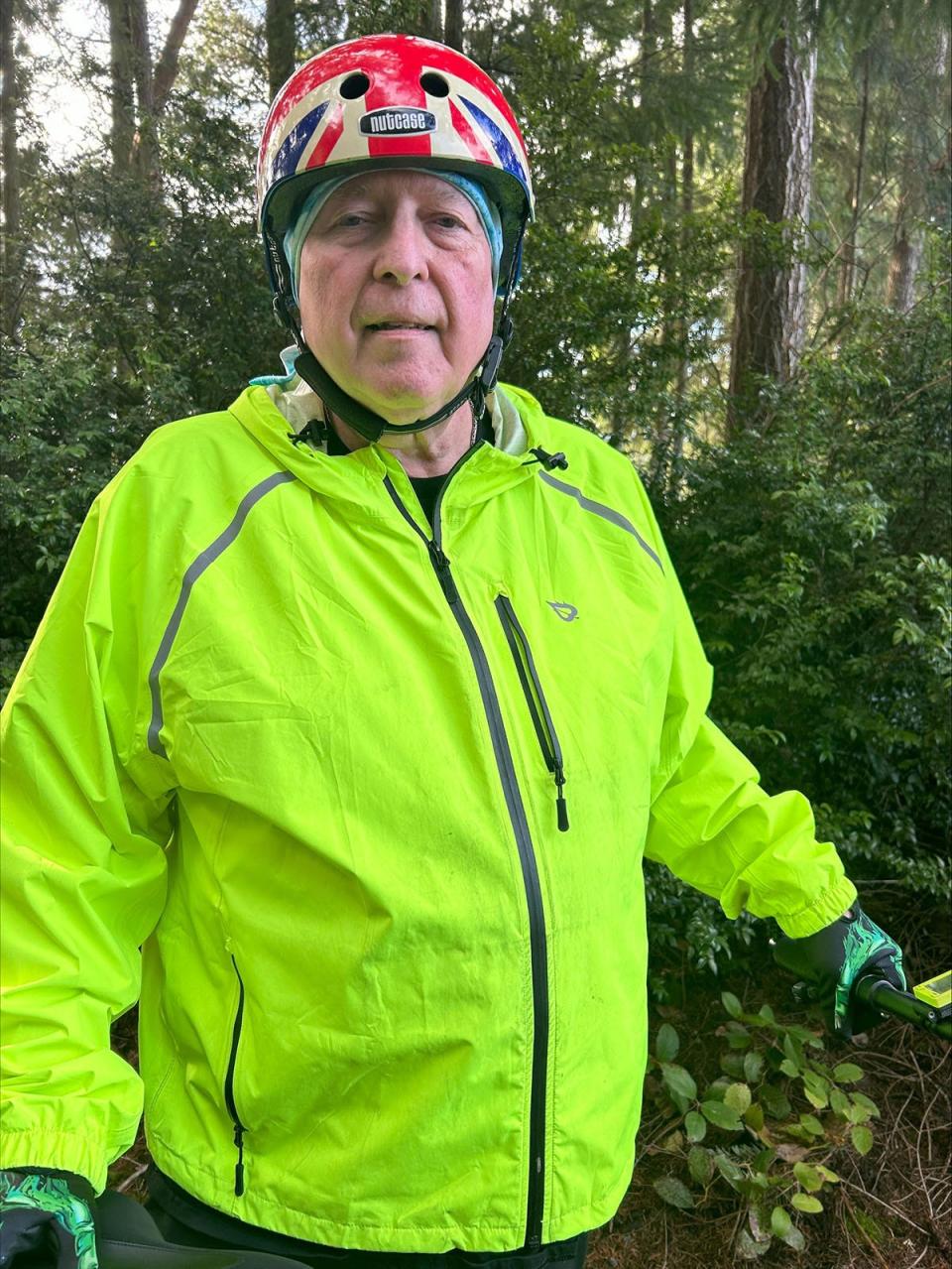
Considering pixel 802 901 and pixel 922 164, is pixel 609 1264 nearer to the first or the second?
pixel 802 901

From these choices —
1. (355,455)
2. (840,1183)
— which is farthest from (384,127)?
(840,1183)

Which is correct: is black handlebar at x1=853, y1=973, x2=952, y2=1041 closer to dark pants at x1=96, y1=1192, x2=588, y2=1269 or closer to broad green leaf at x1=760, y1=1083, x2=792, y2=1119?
dark pants at x1=96, y1=1192, x2=588, y2=1269

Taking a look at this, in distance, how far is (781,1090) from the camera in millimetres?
3428

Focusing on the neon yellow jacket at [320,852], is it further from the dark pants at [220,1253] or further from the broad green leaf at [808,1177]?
the broad green leaf at [808,1177]

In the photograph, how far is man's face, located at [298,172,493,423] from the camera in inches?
62.9

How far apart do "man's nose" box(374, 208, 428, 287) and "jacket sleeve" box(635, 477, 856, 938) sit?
2.40ft

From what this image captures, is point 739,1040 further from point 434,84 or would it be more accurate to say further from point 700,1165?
point 434,84

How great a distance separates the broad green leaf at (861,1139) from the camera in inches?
122

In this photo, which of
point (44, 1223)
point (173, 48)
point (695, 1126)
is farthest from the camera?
point (173, 48)

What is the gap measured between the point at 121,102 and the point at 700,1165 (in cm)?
695

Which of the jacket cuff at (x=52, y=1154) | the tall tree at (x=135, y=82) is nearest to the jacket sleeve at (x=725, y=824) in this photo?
the jacket cuff at (x=52, y=1154)

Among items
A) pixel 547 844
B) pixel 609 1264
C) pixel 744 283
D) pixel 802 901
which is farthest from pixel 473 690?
pixel 744 283

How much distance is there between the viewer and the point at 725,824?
1959 mm

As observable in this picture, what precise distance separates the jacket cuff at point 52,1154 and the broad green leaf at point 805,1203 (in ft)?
8.43
